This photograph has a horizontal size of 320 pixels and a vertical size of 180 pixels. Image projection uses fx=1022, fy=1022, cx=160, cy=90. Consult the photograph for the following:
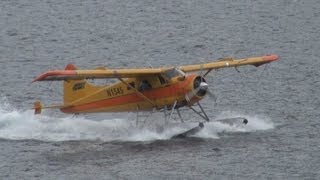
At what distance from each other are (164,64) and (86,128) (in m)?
15.7

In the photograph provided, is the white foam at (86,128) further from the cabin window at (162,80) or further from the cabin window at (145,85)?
the cabin window at (162,80)

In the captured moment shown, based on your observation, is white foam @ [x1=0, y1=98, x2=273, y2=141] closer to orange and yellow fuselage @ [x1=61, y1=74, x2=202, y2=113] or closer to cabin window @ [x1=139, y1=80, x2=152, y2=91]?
orange and yellow fuselage @ [x1=61, y1=74, x2=202, y2=113]

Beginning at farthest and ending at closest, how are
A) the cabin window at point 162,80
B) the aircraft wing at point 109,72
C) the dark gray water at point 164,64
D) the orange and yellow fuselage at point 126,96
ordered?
the cabin window at point 162,80 → the orange and yellow fuselage at point 126,96 → the aircraft wing at point 109,72 → the dark gray water at point 164,64

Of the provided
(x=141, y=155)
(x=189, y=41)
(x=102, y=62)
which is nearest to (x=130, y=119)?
(x=141, y=155)

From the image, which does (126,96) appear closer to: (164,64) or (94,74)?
(94,74)

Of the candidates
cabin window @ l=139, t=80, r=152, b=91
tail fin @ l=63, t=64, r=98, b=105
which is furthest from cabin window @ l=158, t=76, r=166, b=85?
tail fin @ l=63, t=64, r=98, b=105

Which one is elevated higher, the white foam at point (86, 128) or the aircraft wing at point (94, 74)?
the aircraft wing at point (94, 74)

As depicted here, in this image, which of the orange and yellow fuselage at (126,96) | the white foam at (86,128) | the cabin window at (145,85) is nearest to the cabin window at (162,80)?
the orange and yellow fuselage at (126,96)

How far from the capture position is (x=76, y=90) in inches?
1578

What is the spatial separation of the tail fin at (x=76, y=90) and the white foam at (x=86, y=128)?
1.06 m

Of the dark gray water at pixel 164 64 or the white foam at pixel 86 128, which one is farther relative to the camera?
the white foam at pixel 86 128

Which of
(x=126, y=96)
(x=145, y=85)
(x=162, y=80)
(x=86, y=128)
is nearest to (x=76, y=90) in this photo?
(x=86, y=128)

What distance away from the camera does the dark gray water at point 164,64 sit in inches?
1362

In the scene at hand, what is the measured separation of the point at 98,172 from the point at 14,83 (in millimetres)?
16395
